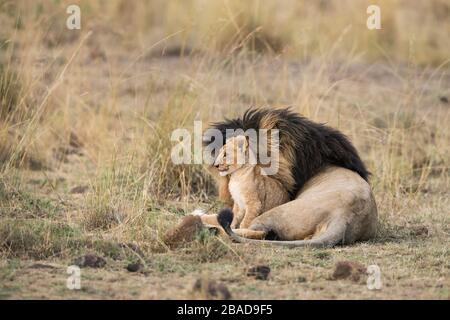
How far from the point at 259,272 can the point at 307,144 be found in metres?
1.69

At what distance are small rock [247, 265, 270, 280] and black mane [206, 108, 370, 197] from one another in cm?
145

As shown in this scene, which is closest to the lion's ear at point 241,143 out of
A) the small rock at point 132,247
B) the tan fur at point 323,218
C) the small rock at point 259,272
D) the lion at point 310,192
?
the lion at point 310,192

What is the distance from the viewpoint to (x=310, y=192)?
6.75m

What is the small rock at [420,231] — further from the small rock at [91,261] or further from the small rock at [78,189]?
the small rock at [78,189]

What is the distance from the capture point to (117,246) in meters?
6.05

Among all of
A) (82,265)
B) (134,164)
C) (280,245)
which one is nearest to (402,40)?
(134,164)

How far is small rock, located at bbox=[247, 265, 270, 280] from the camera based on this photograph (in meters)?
5.59

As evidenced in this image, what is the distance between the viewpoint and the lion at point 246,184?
6.87 m

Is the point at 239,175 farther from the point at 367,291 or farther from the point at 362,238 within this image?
the point at 367,291

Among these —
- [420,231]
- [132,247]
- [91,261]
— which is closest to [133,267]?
[91,261]

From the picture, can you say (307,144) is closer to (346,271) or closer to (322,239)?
(322,239)

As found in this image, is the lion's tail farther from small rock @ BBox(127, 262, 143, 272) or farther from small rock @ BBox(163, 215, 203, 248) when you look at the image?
small rock @ BBox(127, 262, 143, 272)

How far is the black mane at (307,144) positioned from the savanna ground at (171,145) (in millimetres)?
612

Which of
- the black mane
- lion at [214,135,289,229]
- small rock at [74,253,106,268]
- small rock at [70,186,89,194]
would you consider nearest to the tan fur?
lion at [214,135,289,229]
